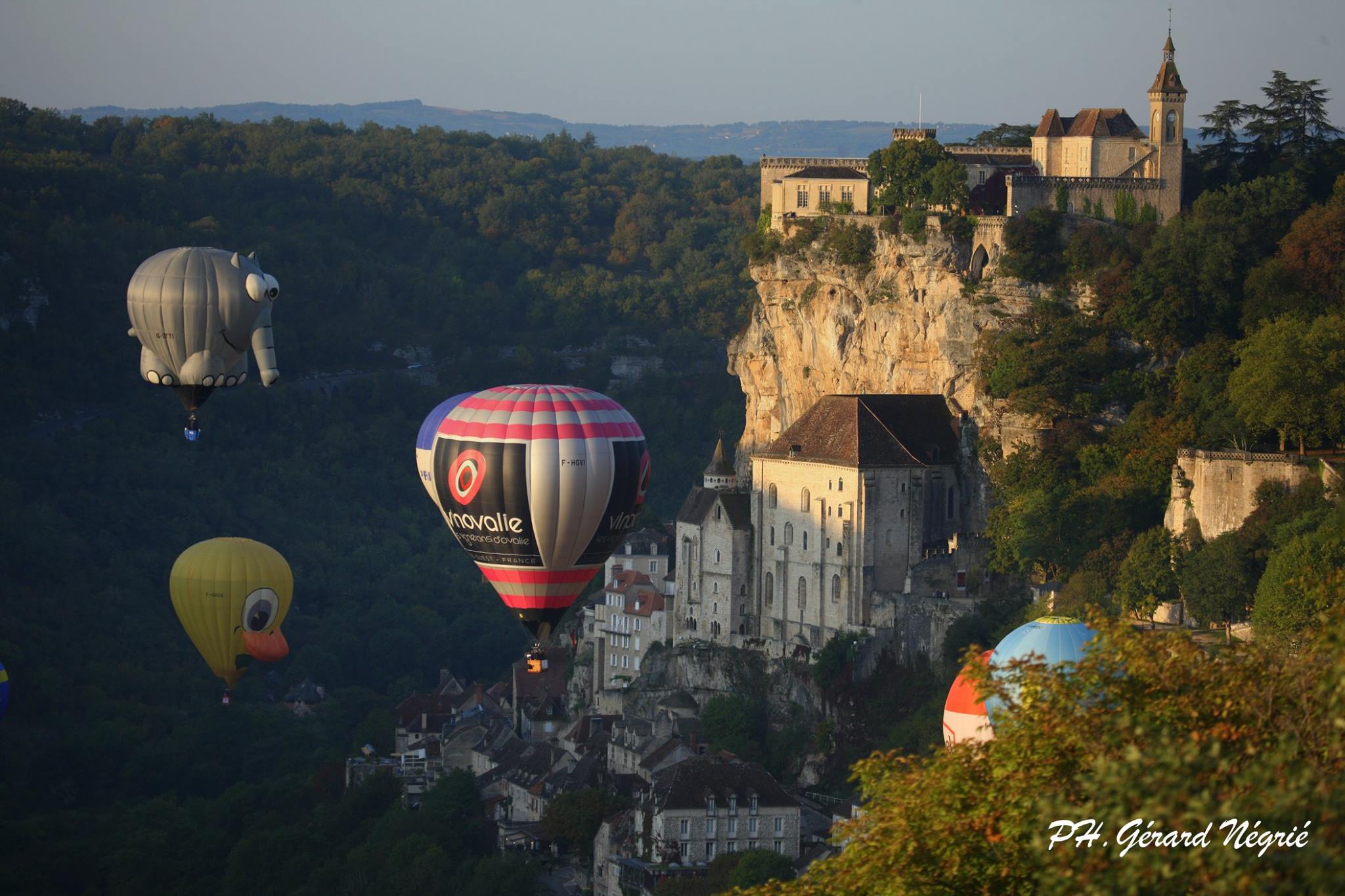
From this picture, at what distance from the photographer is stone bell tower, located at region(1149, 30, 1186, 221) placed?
58.0 meters

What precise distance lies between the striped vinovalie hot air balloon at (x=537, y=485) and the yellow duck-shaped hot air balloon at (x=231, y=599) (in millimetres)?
11980

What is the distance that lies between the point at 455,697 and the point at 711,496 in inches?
654

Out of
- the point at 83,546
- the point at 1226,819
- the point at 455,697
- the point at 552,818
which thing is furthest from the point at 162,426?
the point at 1226,819

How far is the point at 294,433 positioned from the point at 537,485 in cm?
7008

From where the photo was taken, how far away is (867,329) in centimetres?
6306

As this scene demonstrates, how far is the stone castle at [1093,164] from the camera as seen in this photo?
5812 cm

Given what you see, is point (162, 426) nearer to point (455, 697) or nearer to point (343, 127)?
point (455, 697)

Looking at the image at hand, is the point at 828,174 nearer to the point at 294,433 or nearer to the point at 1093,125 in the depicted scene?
the point at 1093,125

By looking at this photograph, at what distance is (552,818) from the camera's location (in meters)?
55.1

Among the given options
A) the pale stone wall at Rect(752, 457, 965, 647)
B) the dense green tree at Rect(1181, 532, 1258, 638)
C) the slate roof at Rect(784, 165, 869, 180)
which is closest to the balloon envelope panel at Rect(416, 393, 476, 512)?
the pale stone wall at Rect(752, 457, 965, 647)

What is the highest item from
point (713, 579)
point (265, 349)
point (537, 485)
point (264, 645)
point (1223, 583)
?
point (265, 349)

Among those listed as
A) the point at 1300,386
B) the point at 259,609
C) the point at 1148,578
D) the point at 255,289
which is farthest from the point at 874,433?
the point at 255,289

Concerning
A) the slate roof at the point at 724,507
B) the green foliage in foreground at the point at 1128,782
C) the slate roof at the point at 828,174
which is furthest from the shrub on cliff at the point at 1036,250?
the green foliage in foreground at the point at 1128,782

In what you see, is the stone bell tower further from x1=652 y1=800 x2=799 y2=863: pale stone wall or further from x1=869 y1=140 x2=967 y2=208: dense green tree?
x1=652 y1=800 x2=799 y2=863: pale stone wall
